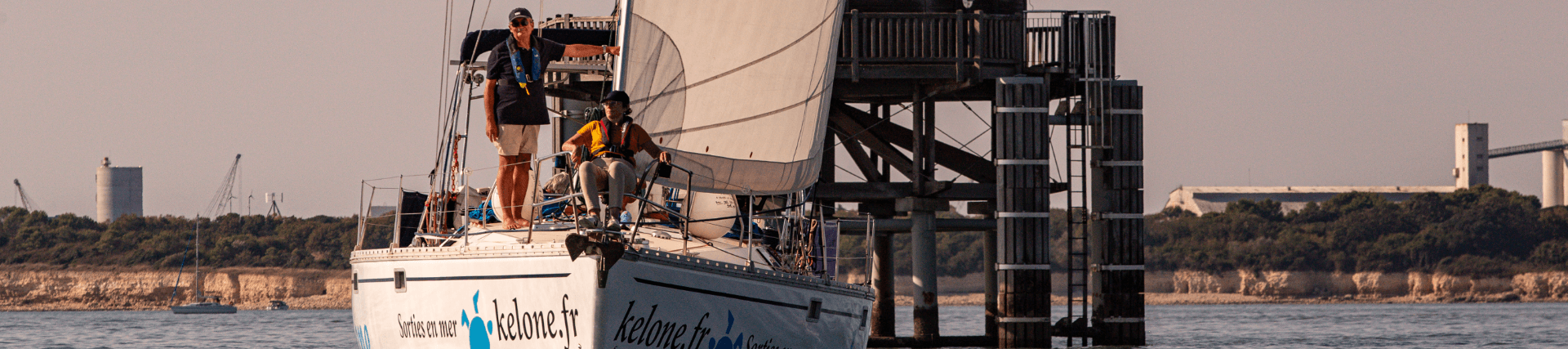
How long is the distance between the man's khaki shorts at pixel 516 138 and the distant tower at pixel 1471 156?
14829 cm

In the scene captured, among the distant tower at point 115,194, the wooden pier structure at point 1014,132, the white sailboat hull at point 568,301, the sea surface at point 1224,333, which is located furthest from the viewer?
the distant tower at point 115,194

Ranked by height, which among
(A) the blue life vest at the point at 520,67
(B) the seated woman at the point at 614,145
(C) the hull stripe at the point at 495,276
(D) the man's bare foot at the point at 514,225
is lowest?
(C) the hull stripe at the point at 495,276

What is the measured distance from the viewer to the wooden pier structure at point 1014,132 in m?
27.9

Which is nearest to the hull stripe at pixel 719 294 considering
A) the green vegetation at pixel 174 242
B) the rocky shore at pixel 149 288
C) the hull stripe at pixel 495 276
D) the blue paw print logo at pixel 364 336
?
Answer: the hull stripe at pixel 495 276

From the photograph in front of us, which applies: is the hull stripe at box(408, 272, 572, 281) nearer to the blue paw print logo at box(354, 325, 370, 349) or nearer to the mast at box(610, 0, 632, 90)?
the blue paw print logo at box(354, 325, 370, 349)

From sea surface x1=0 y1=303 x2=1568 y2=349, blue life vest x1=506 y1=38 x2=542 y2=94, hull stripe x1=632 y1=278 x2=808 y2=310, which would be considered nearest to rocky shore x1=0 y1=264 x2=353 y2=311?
sea surface x1=0 y1=303 x2=1568 y2=349

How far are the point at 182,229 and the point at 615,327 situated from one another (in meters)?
115

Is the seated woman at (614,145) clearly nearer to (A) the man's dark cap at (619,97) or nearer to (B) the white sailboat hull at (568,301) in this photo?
(A) the man's dark cap at (619,97)

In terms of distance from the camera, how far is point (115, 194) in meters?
151

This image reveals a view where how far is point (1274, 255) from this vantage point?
11656 centimetres

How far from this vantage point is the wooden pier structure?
91.4ft

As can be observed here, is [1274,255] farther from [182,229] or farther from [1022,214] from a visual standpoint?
[1022,214]

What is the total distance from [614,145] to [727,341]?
2.05 meters

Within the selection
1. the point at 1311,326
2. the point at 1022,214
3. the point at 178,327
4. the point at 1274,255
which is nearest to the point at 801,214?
the point at 1022,214
